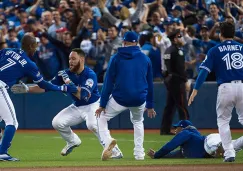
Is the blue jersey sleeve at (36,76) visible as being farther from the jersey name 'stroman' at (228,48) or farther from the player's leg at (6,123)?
the jersey name 'stroman' at (228,48)

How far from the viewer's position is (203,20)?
2083cm

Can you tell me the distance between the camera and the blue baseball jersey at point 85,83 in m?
12.5

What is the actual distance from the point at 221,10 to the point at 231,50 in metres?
9.75

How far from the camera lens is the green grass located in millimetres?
11469

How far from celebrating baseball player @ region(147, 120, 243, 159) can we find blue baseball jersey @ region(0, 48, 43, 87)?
2330mm

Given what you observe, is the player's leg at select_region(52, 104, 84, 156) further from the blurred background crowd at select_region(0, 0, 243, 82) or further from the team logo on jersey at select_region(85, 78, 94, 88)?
the blurred background crowd at select_region(0, 0, 243, 82)

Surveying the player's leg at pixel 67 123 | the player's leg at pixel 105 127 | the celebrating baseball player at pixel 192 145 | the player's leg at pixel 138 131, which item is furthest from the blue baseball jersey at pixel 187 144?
the player's leg at pixel 67 123

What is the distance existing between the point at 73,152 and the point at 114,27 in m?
6.14

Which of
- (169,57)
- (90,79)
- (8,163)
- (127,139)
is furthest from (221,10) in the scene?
(8,163)

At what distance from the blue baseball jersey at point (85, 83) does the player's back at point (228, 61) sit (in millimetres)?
2291

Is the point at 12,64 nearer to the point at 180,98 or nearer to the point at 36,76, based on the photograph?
the point at 36,76

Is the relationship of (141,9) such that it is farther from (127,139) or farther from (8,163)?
(8,163)

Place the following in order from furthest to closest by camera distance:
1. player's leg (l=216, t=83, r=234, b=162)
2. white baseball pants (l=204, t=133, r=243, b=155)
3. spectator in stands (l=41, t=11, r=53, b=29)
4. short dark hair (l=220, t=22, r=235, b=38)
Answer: spectator in stands (l=41, t=11, r=53, b=29)
white baseball pants (l=204, t=133, r=243, b=155)
short dark hair (l=220, t=22, r=235, b=38)
player's leg (l=216, t=83, r=234, b=162)

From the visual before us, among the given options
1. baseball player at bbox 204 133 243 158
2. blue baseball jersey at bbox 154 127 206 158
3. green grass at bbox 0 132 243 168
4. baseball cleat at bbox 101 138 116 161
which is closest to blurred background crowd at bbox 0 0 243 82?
green grass at bbox 0 132 243 168
